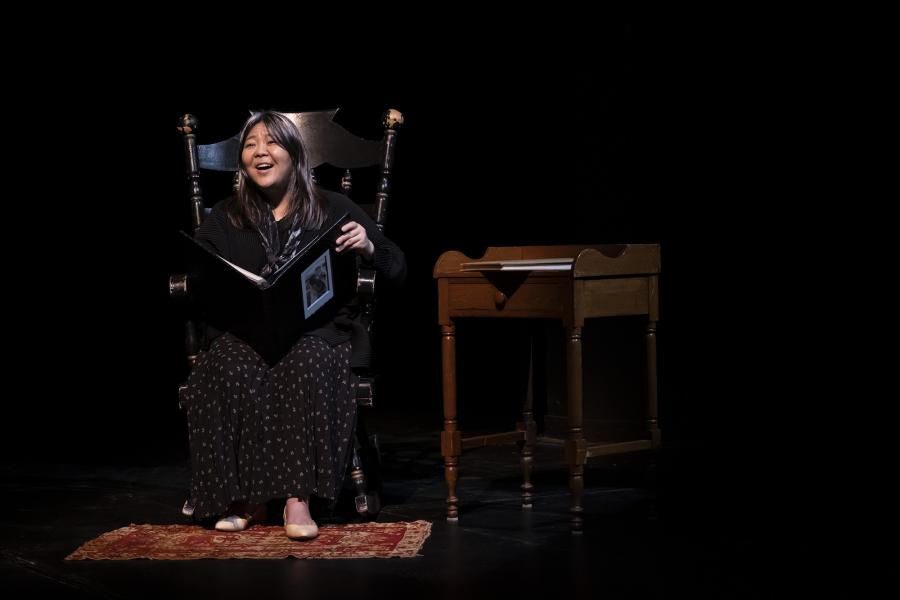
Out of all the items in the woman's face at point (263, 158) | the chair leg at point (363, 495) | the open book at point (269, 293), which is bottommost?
the chair leg at point (363, 495)

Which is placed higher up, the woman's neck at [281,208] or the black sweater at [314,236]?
the woman's neck at [281,208]

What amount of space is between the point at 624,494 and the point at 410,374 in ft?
10.3

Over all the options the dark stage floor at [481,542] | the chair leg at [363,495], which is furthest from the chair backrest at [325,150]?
the dark stage floor at [481,542]

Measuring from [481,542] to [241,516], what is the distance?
71cm

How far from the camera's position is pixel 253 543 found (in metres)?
3.06

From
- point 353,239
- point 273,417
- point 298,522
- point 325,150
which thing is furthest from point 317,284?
point 325,150

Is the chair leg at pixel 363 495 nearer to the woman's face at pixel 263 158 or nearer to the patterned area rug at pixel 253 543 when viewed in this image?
the patterned area rug at pixel 253 543

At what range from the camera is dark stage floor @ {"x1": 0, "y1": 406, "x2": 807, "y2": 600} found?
2.59 metres

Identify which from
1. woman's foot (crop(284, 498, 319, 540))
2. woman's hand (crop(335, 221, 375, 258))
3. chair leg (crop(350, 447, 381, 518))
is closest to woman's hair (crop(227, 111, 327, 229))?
woman's hand (crop(335, 221, 375, 258))

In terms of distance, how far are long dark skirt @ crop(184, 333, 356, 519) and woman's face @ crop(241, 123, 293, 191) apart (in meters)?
0.56

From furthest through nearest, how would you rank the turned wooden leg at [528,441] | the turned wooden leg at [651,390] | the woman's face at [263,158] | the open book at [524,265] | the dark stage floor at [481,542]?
1. the turned wooden leg at [528,441]
2. the woman's face at [263,158]
3. the turned wooden leg at [651,390]
4. the open book at [524,265]
5. the dark stage floor at [481,542]

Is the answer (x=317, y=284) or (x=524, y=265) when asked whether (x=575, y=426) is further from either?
(x=317, y=284)

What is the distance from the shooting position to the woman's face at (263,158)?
3479mm

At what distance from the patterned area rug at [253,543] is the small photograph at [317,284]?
0.61 meters
